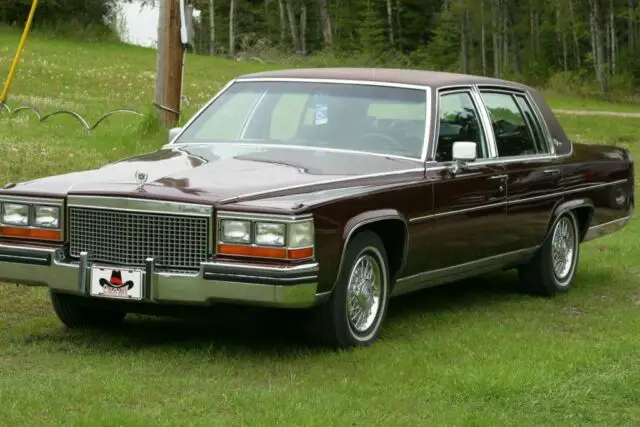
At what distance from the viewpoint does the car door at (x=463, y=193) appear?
27.0 ft

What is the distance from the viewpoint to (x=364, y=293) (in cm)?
759

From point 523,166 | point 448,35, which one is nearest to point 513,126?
point 523,166

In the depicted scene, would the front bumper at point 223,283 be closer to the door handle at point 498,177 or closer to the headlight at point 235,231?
the headlight at point 235,231

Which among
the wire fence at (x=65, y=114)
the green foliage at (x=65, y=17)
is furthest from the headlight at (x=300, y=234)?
the green foliage at (x=65, y=17)

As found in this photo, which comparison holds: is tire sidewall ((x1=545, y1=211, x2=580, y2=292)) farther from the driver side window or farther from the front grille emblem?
the front grille emblem

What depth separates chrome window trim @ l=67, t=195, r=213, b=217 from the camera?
691 cm

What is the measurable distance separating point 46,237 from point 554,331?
3097 mm

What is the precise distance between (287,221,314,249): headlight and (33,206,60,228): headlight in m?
1.31

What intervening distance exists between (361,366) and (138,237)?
4.30ft

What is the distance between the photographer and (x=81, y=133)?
57.9ft

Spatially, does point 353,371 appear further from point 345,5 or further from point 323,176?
point 345,5

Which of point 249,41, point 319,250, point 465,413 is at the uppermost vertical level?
point 249,41

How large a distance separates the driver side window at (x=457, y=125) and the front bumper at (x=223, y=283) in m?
1.88

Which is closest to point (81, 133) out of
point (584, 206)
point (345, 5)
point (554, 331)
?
point (584, 206)
